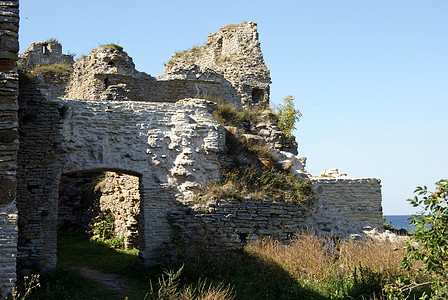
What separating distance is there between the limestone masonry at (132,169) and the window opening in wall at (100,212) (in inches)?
1.7

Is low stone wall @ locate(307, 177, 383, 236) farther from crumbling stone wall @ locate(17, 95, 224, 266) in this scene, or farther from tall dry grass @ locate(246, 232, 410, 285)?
crumbling stone wall @ locate(17, 95, 224, 266)

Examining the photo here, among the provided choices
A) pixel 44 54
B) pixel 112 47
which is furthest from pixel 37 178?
pixel 44 54

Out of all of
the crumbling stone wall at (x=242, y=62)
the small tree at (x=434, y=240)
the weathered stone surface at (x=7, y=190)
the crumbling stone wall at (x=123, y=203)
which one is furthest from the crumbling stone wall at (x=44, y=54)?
the small tree at (x=434, y=240)

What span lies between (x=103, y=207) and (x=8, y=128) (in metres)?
7.63

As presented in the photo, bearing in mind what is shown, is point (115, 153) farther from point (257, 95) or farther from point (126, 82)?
point (257, 95)

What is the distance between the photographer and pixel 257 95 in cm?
1783

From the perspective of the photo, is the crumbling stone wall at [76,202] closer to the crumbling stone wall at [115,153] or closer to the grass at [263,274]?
the grass at [263,274]

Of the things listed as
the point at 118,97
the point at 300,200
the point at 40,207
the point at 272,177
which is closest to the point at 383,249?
the point at 300,200

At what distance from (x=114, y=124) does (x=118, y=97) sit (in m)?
4.02

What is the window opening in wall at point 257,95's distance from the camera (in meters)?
17.7

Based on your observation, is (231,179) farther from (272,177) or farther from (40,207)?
(40,207)

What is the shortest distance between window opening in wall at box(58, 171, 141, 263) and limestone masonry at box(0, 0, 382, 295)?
4 cm

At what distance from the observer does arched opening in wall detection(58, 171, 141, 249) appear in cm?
1323

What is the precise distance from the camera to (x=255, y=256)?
34.9 ft
